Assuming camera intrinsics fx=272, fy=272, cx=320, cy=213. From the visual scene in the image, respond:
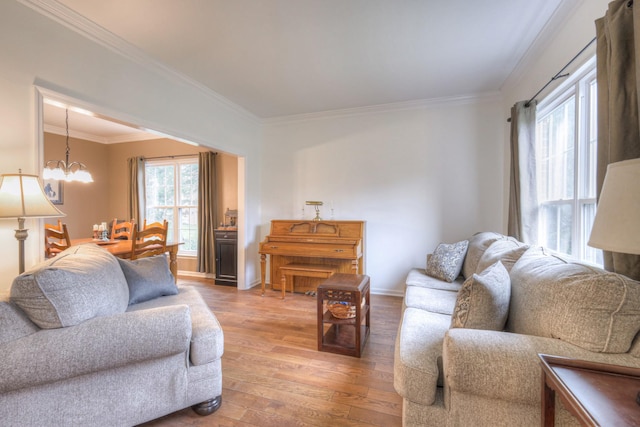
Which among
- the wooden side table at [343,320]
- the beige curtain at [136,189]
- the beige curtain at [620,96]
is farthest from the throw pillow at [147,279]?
the beige curtain at [136,189]

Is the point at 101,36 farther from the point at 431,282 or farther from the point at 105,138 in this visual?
the point at 105,138

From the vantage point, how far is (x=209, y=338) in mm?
1585

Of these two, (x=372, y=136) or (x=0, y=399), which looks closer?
(x=0, y=399)

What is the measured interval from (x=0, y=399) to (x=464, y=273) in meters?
3.31

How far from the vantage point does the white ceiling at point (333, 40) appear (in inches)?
77.9

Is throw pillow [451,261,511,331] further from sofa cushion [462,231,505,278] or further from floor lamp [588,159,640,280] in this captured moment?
sofa cushion [462,231,505,278]

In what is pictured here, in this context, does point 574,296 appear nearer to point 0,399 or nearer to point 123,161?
point 0,399

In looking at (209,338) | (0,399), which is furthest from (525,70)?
(0,399)

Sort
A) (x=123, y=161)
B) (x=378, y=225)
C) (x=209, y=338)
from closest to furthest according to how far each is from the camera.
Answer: (x=209, y=338) → (x=378, y=225) → (x=123, y=161)

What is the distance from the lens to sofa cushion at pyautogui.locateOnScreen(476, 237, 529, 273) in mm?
1876

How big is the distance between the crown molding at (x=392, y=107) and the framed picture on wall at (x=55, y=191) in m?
3.75

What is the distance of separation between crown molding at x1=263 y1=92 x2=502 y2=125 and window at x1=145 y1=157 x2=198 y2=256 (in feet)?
6.00

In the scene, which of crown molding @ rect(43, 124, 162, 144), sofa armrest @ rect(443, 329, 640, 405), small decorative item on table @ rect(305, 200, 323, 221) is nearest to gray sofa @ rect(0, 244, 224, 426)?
sofa armrest @ rect(443, 329, 640, 405)

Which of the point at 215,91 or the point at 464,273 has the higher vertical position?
the point at 215,91
